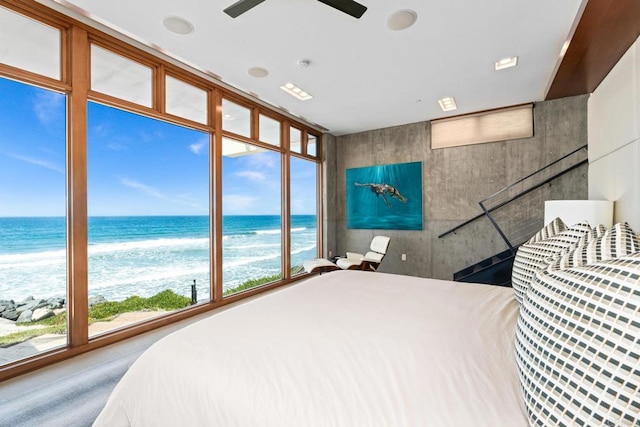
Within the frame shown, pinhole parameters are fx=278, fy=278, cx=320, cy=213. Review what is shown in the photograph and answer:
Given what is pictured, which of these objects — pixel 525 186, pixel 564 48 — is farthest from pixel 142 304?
pixel 525 186

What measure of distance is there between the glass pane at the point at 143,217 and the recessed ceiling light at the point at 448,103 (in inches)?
132

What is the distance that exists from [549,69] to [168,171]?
560cm

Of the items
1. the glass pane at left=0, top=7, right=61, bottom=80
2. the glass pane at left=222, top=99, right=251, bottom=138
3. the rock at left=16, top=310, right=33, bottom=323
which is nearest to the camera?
the glass pane at left=0, top=7, right=61, bottom=80

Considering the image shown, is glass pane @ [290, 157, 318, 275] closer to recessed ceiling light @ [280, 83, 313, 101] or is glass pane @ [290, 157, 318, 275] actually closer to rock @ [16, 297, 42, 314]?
recessed ceiling light @ [280, 83, 313, 101]

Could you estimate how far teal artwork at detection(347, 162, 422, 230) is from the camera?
504 centimetres

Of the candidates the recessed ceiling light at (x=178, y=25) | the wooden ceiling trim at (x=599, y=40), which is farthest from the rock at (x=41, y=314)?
the wooden ceiling trim at (x=599, y=40)

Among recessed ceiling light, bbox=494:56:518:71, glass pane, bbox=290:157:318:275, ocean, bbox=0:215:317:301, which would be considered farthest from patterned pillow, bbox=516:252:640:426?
glass pane, bbox=290:157:318:275

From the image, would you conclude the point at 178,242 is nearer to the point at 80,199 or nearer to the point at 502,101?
the point at 80,199

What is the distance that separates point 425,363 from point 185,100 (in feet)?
11.9

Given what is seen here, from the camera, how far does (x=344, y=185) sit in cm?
588

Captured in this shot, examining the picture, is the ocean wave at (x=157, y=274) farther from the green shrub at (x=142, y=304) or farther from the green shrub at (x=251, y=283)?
the green shrub at (x=251, y=283)

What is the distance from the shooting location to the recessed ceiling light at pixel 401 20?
2.26 meters

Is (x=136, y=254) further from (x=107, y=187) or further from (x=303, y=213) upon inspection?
(x=303, y=213)

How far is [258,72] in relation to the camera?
3.24 m
